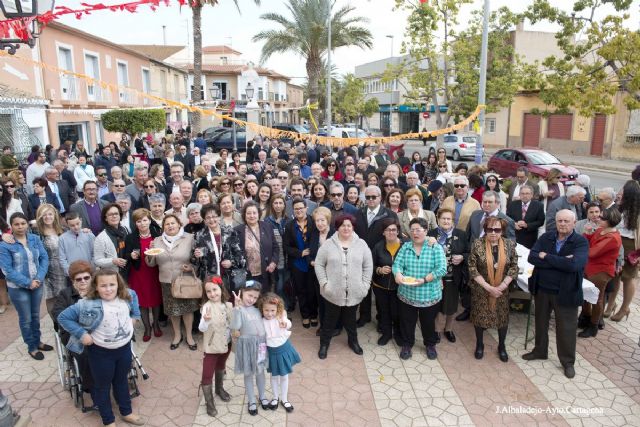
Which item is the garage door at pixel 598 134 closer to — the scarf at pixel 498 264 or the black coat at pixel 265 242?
the scarf at pixel 498 264

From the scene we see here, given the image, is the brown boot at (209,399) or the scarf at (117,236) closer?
the brown boot at (209,399)

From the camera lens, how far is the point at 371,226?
19.4 feet

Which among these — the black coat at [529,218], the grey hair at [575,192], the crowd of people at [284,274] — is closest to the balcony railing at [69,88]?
the crowd of people at [284,274]

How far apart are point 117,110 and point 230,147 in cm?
813

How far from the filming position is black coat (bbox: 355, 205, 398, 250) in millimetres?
5777

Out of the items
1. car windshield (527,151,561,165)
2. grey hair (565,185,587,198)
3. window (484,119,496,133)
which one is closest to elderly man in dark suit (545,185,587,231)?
grey hair (565,185,587,198)

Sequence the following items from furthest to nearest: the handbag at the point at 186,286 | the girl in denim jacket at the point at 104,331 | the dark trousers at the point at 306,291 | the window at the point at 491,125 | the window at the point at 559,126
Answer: the window at the point at 491,125 → the window at the point at 559,126 → the dark trousers at the point at 306,291 → the handbag at the point at 186,286 → the girl in denim jacket at the point at 104,331

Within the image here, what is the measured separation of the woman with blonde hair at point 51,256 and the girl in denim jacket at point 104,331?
1549mm

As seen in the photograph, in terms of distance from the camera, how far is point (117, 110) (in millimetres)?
22406

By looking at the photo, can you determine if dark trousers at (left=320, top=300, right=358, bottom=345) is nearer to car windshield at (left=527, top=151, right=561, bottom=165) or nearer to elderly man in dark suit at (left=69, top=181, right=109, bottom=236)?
elderly man in dark suit at (left=69, top=181, right=109, bottom=236)

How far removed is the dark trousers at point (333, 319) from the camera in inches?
210

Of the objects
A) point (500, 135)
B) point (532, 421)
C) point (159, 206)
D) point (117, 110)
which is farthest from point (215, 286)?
point (500, 135)

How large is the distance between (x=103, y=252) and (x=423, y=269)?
364 centimetres

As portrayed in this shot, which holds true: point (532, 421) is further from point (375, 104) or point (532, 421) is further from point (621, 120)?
point (375, 104)
